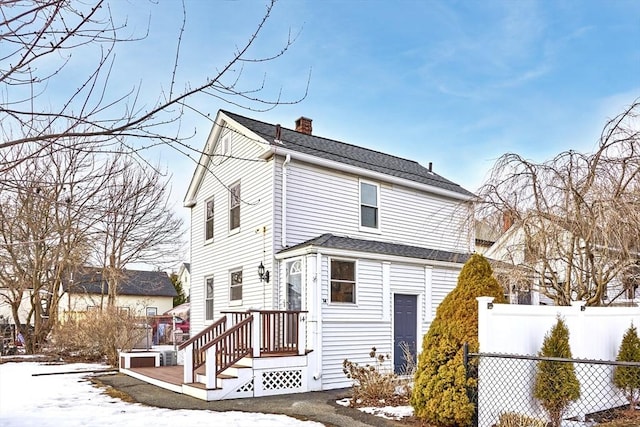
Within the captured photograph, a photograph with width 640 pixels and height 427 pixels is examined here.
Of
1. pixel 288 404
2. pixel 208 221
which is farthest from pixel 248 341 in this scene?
pixel 208 221

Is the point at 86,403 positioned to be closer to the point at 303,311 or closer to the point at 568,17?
the point at 303,311

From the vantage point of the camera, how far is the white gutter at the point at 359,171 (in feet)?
40.2

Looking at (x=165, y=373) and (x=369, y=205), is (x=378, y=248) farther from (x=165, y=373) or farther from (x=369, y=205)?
(x=165, y=373)

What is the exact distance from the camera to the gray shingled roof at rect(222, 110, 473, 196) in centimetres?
1356

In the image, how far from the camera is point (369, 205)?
1402 cm

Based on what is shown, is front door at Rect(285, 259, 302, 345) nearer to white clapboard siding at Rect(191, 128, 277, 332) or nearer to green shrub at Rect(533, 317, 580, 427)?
white clapboard siding at Rect(191, 128, 277, 332)

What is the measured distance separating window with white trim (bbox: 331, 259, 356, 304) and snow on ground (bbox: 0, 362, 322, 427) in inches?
148

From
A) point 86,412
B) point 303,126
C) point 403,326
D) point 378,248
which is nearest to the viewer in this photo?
point 86,412

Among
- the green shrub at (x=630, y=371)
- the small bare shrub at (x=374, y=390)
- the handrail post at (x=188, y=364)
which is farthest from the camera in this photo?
the handrail post at (x=188, y=364)

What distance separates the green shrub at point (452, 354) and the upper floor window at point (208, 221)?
9617 millimetres

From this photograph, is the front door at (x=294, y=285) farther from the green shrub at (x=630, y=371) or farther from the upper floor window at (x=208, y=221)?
the green shrub at (x=630, y=371)

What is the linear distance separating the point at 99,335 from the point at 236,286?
5.83 meters

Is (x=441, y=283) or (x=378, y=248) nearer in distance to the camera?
(x=378, y=248)

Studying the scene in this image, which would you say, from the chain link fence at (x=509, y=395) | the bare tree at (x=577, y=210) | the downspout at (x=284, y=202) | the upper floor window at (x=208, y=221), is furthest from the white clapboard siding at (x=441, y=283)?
the upper floor window at (x=208, y=221)
